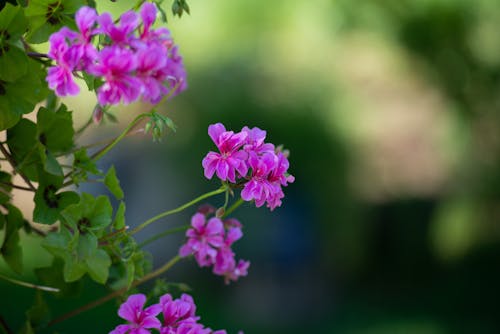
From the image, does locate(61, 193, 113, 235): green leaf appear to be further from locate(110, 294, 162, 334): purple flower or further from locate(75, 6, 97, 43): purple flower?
locate(75, 6, 97, 43): purple flower

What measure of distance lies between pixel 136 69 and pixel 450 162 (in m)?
4.68

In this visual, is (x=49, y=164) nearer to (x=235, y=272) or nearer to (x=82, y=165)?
(x=82, y=165)

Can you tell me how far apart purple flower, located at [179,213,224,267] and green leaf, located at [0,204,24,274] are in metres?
0.17

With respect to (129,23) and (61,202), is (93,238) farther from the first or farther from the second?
(129,23)

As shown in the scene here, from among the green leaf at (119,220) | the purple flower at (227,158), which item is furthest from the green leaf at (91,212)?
the purple flower at (227,158)

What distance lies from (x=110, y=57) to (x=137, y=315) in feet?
0.87

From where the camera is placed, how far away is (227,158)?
0.77 meters

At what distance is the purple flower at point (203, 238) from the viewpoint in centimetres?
92

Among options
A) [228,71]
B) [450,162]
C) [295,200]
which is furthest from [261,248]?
[450,162]

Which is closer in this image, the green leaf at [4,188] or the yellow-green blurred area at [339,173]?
the green leaf at [4,188]

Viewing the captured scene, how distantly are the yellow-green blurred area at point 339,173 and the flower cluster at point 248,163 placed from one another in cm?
330

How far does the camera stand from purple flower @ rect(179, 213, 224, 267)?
92 cm

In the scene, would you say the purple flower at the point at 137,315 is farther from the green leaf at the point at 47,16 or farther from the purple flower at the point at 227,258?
the green leaf at the point at 47,16

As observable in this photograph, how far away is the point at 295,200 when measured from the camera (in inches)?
185
